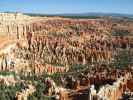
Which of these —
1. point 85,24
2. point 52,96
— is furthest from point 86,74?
point 85,24

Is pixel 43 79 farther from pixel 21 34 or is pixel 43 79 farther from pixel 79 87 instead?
pixel 21 34

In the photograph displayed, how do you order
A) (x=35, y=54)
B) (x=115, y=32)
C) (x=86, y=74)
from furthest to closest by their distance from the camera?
(x=115, y=32)
(x=35, y=54)
(x=86, y=74)

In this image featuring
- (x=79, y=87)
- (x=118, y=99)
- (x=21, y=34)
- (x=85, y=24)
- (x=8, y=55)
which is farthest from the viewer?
(x=85, y=24)

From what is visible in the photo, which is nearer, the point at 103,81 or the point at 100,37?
the point at 103,81

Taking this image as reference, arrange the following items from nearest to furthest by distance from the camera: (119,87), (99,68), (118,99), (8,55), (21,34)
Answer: (118,99) < (119,87) < (99,68) < (8,55) < (21,34)

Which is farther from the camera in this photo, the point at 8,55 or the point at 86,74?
the point at 8,55

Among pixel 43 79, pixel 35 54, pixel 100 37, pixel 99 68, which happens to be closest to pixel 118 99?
pixel 43 79

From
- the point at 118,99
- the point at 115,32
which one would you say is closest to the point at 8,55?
the point at 118,99

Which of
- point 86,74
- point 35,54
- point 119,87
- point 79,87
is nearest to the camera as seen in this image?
point 119,87

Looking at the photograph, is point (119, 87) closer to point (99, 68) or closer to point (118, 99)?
point (118, 99)
